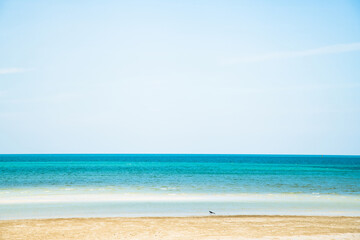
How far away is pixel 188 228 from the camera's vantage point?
13938 mm

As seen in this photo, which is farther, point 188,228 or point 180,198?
point 180,198

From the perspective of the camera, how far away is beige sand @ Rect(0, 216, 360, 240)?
41.3ft

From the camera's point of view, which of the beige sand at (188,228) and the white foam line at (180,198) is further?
the white foam line at (180,198)

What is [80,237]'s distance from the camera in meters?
12.5

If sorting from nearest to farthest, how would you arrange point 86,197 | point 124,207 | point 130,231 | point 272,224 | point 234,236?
point 234,236, point 130,231, point 272,224, point 124,207, point 86,197

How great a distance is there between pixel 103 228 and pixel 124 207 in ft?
19.2

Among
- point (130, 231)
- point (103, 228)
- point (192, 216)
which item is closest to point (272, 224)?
point (192, 216)

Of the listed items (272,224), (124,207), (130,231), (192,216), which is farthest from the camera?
(124,207)

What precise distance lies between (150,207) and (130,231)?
6.42 metres

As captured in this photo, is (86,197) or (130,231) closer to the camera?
(130,231)

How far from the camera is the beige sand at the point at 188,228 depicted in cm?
1259

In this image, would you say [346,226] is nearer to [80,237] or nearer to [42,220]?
[80,237]

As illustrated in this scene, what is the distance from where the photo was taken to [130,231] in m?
13.4

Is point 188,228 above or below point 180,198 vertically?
above
